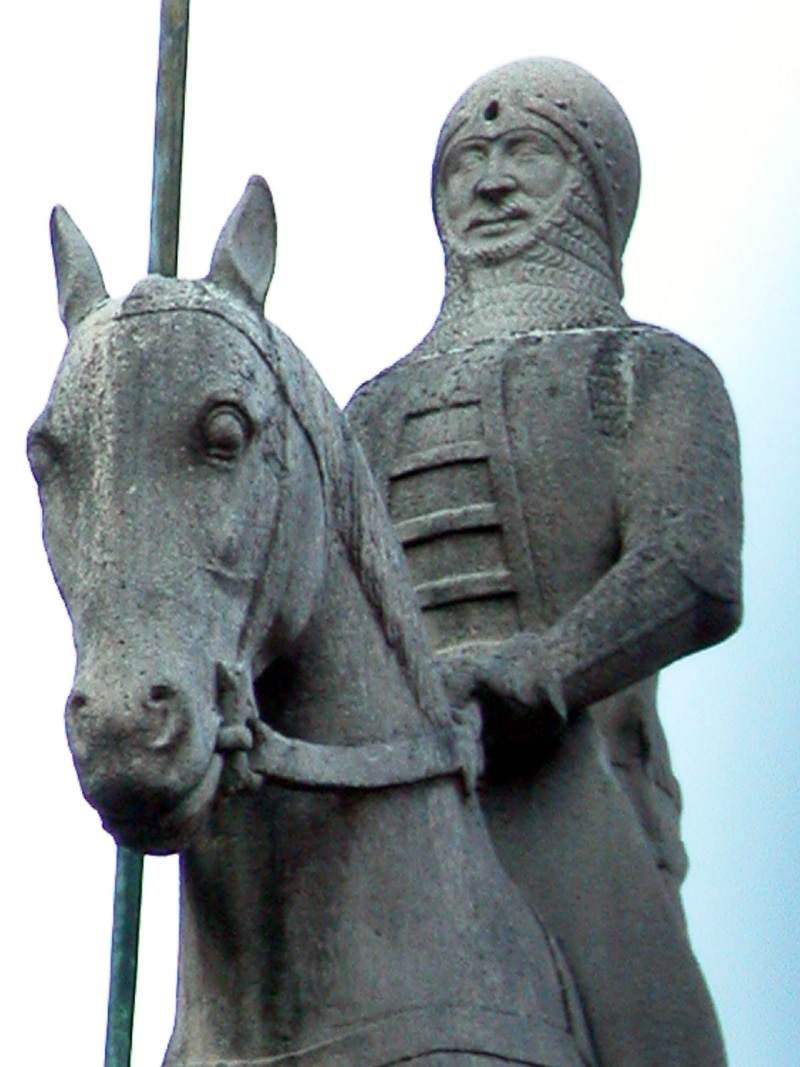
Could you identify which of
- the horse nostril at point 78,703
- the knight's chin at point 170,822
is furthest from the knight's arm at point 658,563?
the horse nostril at point 78,703

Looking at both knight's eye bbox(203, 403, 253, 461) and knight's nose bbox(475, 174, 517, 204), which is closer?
knight's eye bbox(203, 403, 253, 461)

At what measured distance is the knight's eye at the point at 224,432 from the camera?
21.6ft

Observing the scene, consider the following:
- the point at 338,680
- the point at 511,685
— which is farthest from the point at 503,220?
the point at 338,680

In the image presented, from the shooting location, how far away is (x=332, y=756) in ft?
22.3

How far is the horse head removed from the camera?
6.28 meters

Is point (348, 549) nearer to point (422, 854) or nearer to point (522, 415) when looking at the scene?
point (422, 854)

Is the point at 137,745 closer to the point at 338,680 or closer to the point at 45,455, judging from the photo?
the point at 45,455

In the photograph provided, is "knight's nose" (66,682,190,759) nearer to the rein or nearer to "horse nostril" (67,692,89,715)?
"horse nostril" (67,692,89,715)

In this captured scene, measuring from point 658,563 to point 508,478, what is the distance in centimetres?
50

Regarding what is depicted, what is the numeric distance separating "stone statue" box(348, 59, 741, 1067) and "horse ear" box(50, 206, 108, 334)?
1.16 m

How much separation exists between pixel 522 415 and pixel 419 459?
0.27 meters

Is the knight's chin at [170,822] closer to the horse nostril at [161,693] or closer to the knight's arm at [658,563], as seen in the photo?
the horse nostril at [161,693]

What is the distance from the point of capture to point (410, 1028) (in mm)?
6762

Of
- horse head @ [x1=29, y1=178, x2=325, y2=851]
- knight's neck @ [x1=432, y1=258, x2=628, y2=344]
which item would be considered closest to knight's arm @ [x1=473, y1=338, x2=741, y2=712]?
knight's neck @ [x1=432, y1=258, x2=628, y2=344]
